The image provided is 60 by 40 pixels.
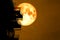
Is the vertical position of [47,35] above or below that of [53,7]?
below

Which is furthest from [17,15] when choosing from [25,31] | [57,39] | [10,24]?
[57,39]

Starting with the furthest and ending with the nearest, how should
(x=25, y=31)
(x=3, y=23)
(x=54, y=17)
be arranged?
(x=54, y=17) → (x=25, y=31) → (x=3, y=23)

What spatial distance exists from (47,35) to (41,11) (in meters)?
0.28

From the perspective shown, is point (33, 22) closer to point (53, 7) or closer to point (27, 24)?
point (27, 24)

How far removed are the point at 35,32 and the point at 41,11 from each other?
255 mm

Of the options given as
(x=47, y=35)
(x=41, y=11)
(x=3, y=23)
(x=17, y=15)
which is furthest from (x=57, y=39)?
(x=3, y=23)

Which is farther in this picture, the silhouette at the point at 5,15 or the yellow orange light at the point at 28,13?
the yellow orange light at the point at 28,13

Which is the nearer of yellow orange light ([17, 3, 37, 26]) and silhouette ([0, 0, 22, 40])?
silhouette ([0, 0, 22, 40])

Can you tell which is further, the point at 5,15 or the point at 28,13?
the point at 28,13

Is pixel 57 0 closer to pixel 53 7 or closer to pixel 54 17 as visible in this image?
pixel 53 7

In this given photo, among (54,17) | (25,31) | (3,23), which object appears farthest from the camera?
(54,17)

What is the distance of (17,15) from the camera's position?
32.3 inches

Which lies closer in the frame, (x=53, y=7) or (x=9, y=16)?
(x=9, y=16)

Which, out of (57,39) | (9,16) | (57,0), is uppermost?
(57,0)
